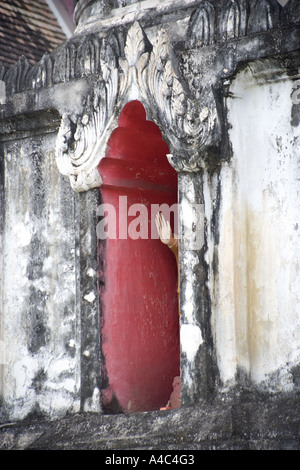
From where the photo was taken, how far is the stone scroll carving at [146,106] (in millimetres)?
6051

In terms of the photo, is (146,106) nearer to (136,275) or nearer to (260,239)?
(260,239)

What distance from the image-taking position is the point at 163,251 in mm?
7176

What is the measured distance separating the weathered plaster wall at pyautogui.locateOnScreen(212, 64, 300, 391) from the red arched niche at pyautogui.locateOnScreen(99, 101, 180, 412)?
0.81m

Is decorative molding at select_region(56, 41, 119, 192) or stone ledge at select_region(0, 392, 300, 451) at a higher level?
decorative molding at select_region(56, 41, 119, 192)

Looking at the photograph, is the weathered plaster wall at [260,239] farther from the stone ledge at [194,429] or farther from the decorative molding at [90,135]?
the decorative molding at [90,135]

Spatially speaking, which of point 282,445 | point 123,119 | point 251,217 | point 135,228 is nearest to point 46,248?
point 135,228

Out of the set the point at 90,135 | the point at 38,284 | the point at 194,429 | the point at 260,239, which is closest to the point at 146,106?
the point at 90,135

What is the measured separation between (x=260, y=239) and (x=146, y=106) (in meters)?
1.14

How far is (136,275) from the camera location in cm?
683

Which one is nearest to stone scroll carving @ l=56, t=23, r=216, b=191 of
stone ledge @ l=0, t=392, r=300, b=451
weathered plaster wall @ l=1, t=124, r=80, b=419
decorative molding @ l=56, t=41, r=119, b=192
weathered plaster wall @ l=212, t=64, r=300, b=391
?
decorative molding @ l=56, t=41, r=119, b=192

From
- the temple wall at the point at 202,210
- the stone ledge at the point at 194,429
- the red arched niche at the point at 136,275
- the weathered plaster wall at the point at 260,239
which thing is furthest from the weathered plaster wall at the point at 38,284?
the weathered plaster wall at the point at 260,239

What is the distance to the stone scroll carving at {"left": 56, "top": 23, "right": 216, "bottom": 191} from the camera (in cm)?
605

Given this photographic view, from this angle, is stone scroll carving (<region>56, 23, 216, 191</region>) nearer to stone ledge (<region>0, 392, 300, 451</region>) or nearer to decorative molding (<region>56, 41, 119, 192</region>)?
decorative molding (<region>56, 41, 119, 192</region>)

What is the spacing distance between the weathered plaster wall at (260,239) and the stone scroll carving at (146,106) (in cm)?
23
